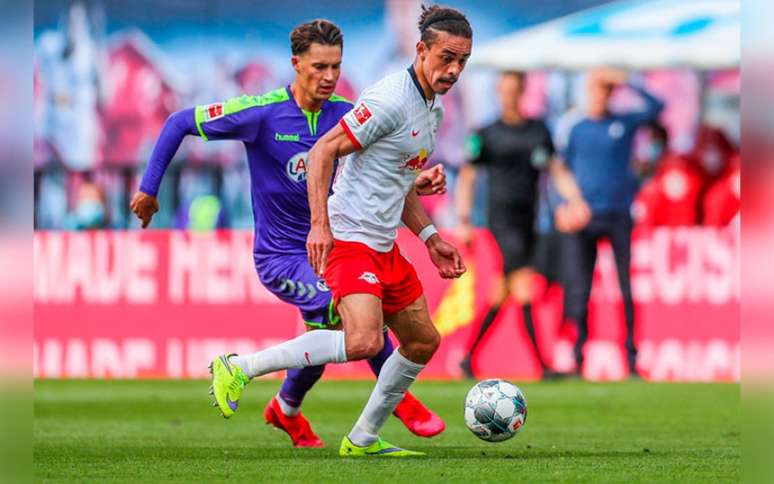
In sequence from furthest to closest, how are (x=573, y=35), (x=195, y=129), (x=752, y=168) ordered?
(x=573, y=35) < (x=195, y=129) < (x=752, y=168)

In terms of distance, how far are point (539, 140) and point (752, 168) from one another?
13.0 meters

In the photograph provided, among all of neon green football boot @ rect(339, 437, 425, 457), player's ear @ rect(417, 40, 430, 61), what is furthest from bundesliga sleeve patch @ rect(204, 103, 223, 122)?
neon green football boot @ rect(339, 437, 425, 457)

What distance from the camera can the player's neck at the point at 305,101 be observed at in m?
8.05

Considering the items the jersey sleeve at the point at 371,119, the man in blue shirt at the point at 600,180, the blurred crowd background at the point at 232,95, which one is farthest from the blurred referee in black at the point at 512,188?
the jersey sleeve at the point at 371,119

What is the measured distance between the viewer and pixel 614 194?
50.7 feet

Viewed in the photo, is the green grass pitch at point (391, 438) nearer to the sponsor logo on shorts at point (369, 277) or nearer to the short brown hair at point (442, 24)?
the sponsor logo on shorts at point (369, 277)

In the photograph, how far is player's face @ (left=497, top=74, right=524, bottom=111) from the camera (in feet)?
49.9

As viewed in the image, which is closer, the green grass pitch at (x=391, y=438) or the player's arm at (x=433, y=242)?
the green grass pitch at (x=391, y=438)

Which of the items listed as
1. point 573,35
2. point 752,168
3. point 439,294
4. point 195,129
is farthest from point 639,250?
point 752,168

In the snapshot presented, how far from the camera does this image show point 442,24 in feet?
22.2

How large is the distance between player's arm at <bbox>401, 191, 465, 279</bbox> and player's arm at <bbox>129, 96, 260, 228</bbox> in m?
1.05

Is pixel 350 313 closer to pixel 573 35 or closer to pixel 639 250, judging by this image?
pixel 639 250

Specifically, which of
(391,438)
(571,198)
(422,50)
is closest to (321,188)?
(422,50)

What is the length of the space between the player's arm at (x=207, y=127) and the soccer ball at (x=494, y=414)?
189cm
